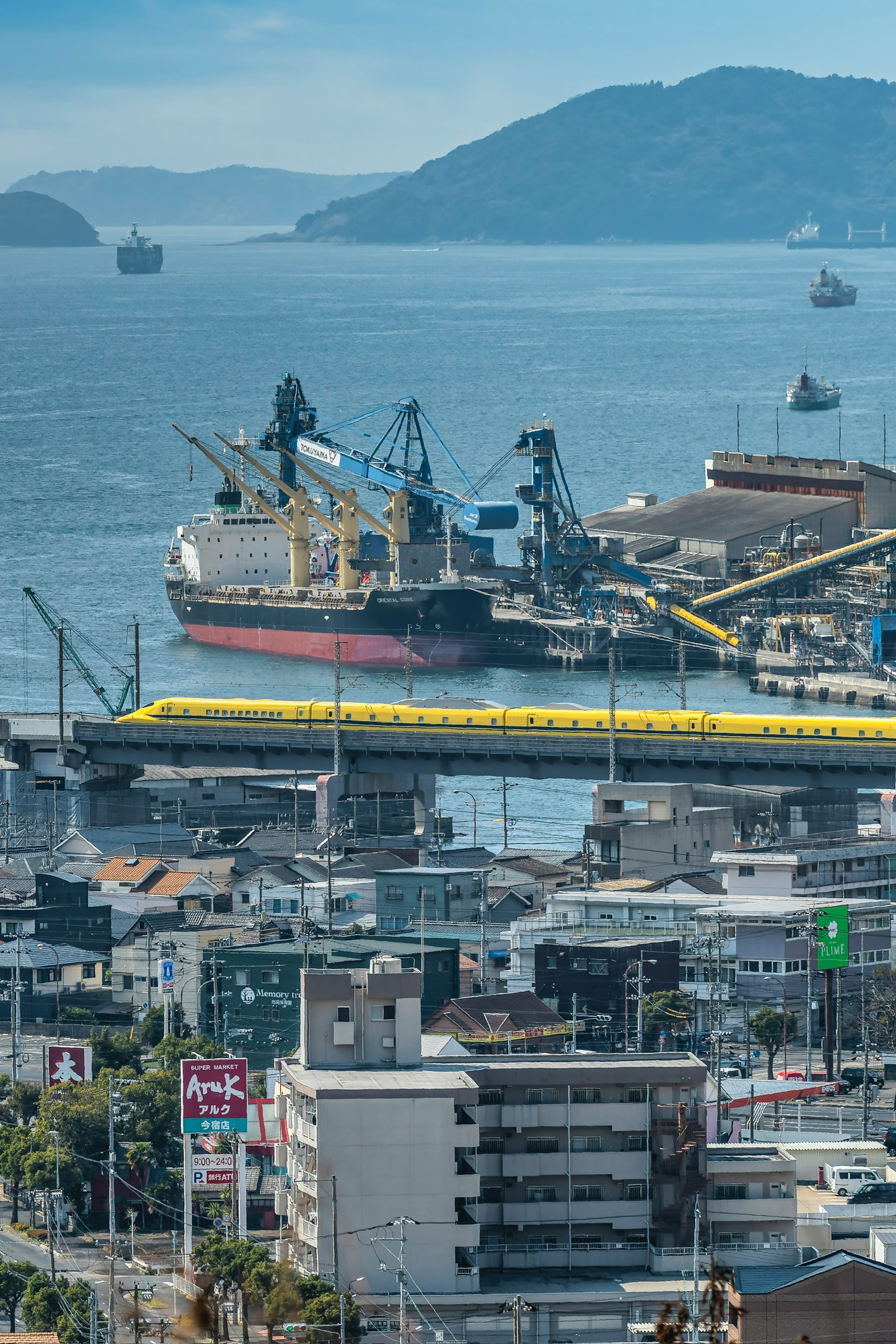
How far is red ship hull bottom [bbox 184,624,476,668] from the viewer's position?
74.3 meters

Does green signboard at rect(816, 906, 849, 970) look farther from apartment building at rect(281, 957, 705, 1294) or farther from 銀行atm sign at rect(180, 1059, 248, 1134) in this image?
銀行atm sign at rect(180, 1059, 248, 1134)

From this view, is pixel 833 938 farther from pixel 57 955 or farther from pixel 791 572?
pixel 791 572

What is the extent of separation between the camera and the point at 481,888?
37625 millimetres

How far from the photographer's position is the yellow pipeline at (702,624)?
7119 cm

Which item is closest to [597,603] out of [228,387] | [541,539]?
[541,539]

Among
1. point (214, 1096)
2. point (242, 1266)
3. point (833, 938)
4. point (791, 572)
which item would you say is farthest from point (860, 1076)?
point (791, 572)

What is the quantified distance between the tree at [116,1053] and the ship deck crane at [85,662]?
801 inches

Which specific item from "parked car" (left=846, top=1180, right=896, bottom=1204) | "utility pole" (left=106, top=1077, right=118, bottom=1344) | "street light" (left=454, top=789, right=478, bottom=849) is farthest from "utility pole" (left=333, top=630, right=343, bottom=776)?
"parked car" (left=846, top=1180, right=896, bottom=1204)

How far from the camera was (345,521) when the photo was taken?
256 ft

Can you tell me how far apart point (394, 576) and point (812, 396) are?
57.4 m

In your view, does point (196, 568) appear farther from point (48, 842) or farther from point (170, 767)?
point (48, 842)

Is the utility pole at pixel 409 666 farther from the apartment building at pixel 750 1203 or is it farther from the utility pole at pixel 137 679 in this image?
the apartment building at pixel 750 1203

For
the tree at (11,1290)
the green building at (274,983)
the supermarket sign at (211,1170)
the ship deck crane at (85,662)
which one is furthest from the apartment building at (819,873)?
the ship deck crane at (85,662)

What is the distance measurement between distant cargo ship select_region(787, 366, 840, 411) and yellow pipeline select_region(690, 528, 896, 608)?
54.6 metres
